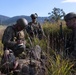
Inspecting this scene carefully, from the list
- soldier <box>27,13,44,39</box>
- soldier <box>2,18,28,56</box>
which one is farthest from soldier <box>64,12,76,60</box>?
soldier <box>27,13,44,39</box>

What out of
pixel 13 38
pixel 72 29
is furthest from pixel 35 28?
pixel 72 29

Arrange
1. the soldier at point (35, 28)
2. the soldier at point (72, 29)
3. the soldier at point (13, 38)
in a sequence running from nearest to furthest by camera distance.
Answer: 1. the soldier at point (72, 29)
2. the soldier at point (13, 38)
3. the soldier at point (35, 28)

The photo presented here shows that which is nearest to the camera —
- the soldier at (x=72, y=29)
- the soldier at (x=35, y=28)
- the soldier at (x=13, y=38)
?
the soldier at (x=72, y=29)

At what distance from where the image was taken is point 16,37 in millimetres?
9305

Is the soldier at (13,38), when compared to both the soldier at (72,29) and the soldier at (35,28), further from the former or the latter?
the soldier at (35,28)

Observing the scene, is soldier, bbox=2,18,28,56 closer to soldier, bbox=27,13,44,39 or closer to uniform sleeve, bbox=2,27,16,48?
uniform sleeve, bbox=2,27,16,48

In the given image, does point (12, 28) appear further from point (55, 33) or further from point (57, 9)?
point (57, 9)

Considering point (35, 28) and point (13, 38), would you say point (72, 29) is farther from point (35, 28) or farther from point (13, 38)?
point (35, 28)

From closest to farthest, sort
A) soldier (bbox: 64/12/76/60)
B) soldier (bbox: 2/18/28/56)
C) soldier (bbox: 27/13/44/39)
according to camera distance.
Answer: soldier (bbox: 64/12/76/60) < soldier (bbox: 2/18/28/56) < soldier (bbox: 27/13/44/39)

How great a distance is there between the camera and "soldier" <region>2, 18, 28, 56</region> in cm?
884

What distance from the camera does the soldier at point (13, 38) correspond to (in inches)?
348

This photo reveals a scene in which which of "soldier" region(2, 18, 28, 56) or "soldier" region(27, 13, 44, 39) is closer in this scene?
"soldier" region(2, 18, 28, 56)

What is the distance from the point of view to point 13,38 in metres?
9.18

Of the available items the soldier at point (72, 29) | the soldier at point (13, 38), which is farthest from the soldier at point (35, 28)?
the soldier at point (72, 29)
